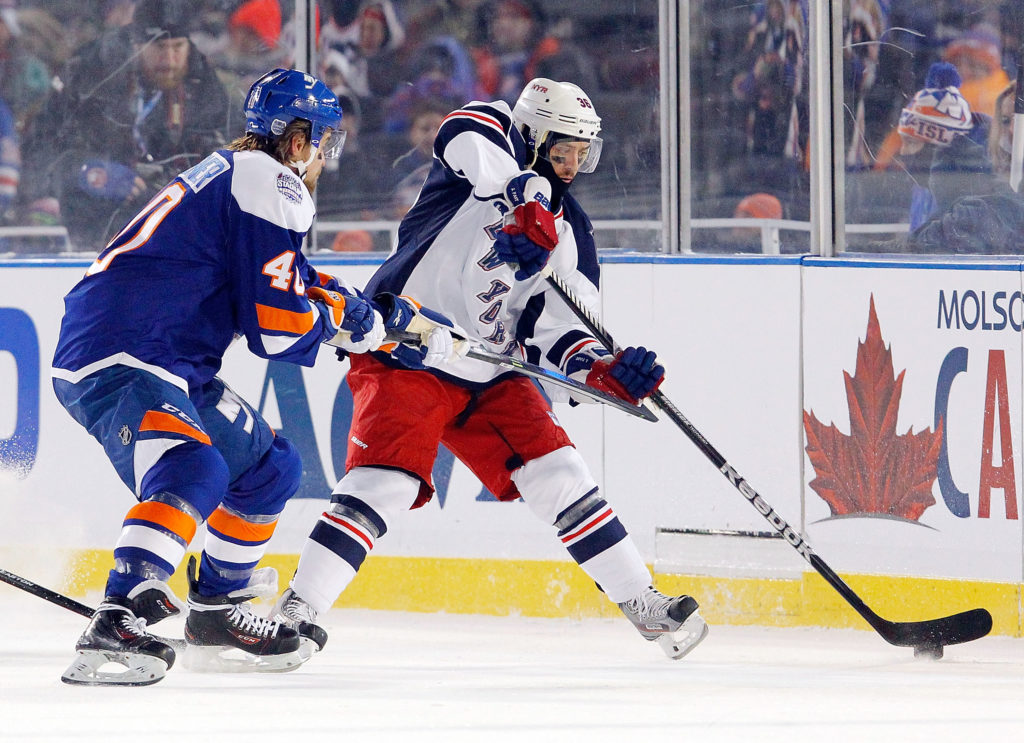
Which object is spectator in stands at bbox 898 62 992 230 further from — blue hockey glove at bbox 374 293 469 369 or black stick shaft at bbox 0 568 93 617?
black stick shaft at bbox 0 568 93 617

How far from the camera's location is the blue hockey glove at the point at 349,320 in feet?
10.0

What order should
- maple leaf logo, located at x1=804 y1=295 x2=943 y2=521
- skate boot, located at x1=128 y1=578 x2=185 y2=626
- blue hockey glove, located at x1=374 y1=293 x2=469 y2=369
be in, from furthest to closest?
maple leaf logo, located at x1=804 y1=295 x2=943 y2=521
blue hockey glove, located at x1=374 y1=293 x2=469 y2=369
skate boot, located at x1=128 y1=578 x2=185 y2=626

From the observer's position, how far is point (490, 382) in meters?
3.49

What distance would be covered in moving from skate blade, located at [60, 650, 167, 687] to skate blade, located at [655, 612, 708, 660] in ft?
3.74

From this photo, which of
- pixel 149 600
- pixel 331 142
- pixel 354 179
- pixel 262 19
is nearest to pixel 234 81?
pixel 262 19

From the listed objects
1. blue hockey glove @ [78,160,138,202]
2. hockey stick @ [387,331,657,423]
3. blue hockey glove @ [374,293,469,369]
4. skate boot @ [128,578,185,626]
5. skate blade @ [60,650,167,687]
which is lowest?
skate blade @ [60,650,167,687]

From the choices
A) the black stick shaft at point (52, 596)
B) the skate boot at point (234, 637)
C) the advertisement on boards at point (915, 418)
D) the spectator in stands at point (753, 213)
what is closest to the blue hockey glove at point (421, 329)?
the skate boot at point (234, 637)

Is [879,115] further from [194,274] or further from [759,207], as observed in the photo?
[194,274]

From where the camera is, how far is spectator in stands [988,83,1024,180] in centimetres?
402

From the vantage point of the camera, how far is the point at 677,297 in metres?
4.12

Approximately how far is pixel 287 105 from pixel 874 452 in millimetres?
1692

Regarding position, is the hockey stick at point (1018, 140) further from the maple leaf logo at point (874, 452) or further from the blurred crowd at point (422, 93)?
the maple leaf logo at point (874, 452)

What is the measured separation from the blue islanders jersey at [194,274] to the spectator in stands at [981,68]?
1905 mm

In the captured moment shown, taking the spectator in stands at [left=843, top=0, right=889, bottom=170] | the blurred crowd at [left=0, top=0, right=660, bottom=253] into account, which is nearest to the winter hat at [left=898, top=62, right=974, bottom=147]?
the spectator in stands at [left=843, top=0, right=889, bottom=170]
